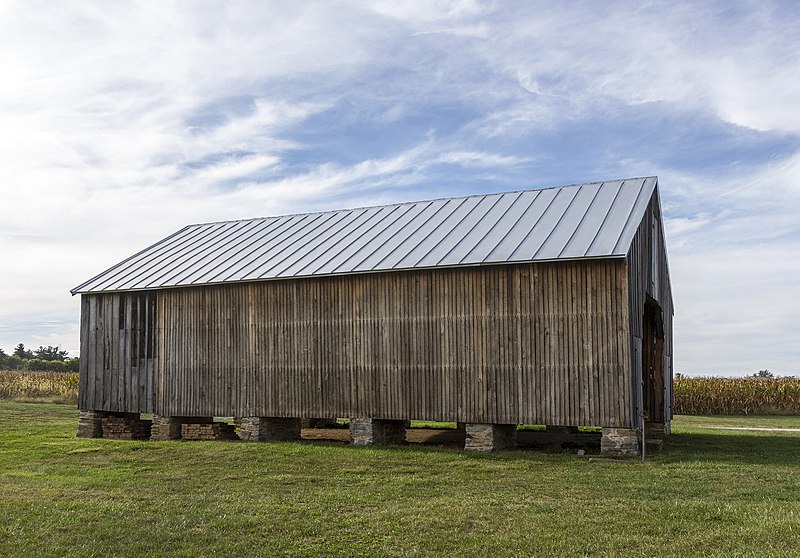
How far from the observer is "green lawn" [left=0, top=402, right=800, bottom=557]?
11203 millimetres

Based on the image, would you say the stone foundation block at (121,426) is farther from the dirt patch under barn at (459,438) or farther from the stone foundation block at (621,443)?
the stone foundation block at (621,443)

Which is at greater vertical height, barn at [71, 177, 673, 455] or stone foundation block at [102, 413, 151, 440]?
barn at [71, 177, 673, 455]

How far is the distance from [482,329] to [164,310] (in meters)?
10.9

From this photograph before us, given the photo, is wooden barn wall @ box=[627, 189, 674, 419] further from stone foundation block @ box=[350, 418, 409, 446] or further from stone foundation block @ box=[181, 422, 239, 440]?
stone foundation block @ box=[181, 422, 239, 440]

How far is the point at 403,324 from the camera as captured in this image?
71.4ft

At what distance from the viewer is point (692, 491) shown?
14.5 meters

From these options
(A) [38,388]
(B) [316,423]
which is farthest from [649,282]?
(A) [38,388]

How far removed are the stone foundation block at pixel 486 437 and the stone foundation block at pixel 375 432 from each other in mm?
2581

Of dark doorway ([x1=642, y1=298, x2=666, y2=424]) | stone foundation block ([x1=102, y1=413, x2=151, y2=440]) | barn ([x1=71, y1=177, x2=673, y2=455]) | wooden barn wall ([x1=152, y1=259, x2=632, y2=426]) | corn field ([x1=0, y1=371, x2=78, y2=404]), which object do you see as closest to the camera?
wooden barn wall ([x1=152, y1=259, x2=632, y2=426])

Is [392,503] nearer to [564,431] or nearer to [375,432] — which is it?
[375,432]

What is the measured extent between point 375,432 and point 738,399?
89.3 ft

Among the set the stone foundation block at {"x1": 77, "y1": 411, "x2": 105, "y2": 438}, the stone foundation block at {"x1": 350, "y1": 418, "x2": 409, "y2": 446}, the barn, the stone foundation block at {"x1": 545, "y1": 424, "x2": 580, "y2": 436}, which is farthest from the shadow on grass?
the stone foundation block at {"x1": 77, "y1": 411, "x2": 105, "y2": 438}

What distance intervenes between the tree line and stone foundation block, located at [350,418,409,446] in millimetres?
62678

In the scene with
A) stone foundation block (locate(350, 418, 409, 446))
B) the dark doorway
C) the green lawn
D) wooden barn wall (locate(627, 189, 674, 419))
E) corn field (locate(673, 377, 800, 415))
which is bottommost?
corn field (locate(673, 377, 800, 415))
